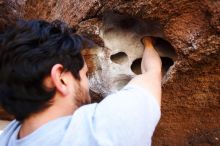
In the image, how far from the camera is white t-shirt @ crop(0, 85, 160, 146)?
0.91 meters

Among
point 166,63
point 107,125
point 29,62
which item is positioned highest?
point 29,62

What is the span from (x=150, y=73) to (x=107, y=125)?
252mm

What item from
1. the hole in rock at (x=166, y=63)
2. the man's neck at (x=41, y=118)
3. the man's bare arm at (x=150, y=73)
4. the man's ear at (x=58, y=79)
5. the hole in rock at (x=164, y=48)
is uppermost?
the man's ear at (x=58, y=79)

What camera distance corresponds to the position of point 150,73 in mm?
1108

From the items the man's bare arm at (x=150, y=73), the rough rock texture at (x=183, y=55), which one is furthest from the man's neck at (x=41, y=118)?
the rough rock texture at (x=183, y=55)

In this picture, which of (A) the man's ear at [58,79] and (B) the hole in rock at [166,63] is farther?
(B) the hole in rock at [166,63]

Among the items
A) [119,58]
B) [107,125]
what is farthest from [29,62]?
[119,58]

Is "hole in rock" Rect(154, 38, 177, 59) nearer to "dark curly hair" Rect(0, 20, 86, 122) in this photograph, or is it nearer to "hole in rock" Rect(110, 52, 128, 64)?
"hole in rock" Rect(110, 52, 128, 64)

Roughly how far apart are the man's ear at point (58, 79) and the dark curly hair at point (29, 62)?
12 millimetres

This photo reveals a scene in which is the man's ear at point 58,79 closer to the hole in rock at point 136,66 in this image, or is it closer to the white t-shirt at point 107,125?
the white t-shirt at point 107,125

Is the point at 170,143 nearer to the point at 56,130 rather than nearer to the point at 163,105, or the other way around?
the point at 163,105

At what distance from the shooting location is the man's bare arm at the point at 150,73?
1.03 meters

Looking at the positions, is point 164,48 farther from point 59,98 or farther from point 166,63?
point 59,98

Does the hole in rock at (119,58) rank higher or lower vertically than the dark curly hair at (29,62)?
lower
